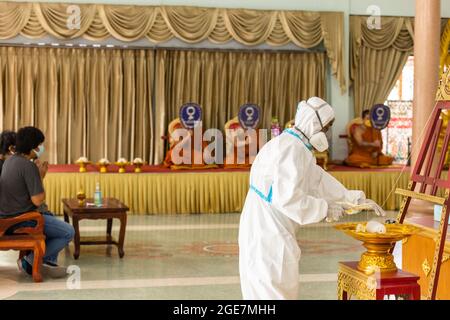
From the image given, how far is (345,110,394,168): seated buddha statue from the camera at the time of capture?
1116 centimetres

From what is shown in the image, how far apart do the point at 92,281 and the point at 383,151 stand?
7.36 meters

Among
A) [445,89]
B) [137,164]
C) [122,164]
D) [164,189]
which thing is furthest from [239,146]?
[445,89]

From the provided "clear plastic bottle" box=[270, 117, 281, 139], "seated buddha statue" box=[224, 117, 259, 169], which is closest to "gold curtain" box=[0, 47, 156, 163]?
"seated buddha statue" box=[224, 117, 259, 169]

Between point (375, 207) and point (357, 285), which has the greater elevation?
point (375, 207)

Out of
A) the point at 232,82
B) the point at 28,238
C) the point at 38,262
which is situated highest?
the point at 232,82

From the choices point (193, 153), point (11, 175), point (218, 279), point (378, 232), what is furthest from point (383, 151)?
point (378, 232)

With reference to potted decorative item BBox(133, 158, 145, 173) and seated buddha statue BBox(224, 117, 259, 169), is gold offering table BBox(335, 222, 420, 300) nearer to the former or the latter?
potted decorative item BBox(133, 158, 145, 173)

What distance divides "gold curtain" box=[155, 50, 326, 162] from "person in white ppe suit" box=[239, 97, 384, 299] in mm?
7541

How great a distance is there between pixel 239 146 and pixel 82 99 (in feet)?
7.80

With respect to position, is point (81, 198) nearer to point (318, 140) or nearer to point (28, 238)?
point (28, 238)

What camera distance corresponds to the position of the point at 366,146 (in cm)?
1124

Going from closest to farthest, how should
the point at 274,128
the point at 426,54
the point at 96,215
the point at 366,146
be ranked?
the point at 426,54
the point at 96,215
the point at 274,128
the point at 366,146

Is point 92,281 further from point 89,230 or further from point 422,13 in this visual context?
point 422,13

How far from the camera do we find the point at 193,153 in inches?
416
